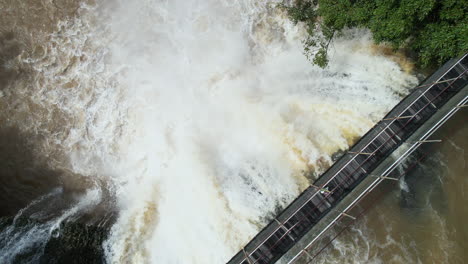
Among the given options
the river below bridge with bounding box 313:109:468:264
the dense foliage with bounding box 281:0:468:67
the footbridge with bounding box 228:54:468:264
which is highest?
the dense foliage with bounding box 281:0:468:67

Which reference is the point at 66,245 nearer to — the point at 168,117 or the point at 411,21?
the point at 168,117

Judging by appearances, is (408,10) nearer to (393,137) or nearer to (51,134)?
(393,137)

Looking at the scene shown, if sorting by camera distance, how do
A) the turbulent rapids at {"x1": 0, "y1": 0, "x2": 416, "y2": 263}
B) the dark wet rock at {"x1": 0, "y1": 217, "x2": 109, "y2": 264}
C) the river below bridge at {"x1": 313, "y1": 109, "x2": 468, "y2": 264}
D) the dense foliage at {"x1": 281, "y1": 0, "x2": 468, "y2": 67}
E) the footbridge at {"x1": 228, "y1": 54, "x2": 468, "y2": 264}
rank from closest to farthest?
the dense foliage at {"x1": 281, "y1": 0, "x2": 468, "y2": 67}, the footbridge at {"x1": 228, "y1": 54, "x2": 468, "y2": 264}, the dark wet rock at {"x1": 0, "y1": 217, "x2": 109, "y2": 264}, the river below bridge at {"x1": 313, "y1": 109, "x2": 468, "y2": 264}, the turbulent rapids at {"x1": 0, "y1": 0, "x2": 416, "y2": 263}

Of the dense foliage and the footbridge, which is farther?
the footbridge

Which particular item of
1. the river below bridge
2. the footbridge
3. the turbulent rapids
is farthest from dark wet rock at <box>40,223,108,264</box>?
the river below bridge

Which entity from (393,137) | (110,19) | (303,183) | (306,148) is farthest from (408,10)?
(110,19)

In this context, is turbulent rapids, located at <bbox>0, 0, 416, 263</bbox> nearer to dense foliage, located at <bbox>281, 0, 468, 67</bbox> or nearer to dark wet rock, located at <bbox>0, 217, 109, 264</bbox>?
dark wet rock, located at <bbox>0, 217, 109, 264</bbox>

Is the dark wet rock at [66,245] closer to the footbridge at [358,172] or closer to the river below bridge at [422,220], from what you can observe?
the footbridge at [358,172]
